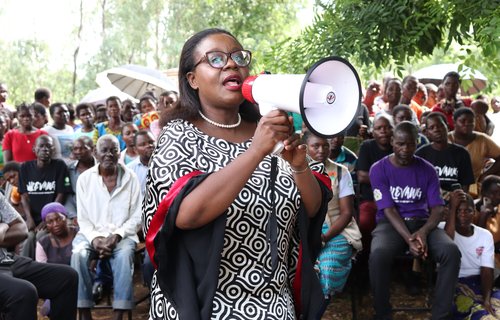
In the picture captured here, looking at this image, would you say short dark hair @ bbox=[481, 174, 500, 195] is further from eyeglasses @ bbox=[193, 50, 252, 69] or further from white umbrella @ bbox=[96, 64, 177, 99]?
white umbrella @ bbox=[96, 64, 177, 99]

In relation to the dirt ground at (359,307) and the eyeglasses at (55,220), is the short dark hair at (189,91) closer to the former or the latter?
the eyeglasses at (55,220)

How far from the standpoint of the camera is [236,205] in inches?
89.3

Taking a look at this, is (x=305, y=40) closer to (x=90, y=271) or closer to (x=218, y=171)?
(x=90, y=271)

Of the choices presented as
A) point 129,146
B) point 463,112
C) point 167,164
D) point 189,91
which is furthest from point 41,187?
point 167,164

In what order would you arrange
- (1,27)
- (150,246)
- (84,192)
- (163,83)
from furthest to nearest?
1. (1,27)
2. (163,83)
3. (84,192)
4. (150,246)

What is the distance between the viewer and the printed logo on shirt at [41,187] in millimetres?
7109

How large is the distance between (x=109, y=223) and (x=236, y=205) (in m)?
4.22

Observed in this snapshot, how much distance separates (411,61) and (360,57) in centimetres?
121

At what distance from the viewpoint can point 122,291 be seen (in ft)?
19.3

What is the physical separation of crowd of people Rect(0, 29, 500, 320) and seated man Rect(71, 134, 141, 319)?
13mm

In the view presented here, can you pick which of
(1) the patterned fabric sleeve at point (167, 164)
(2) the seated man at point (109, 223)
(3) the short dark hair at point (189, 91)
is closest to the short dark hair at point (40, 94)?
(2) the seated man at point (109, 223)

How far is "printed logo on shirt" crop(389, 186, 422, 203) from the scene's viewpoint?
614 centimetres

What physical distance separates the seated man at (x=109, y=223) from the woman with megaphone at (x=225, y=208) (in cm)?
367

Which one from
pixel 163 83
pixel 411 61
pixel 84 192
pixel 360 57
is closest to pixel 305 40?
pixel 360 57
